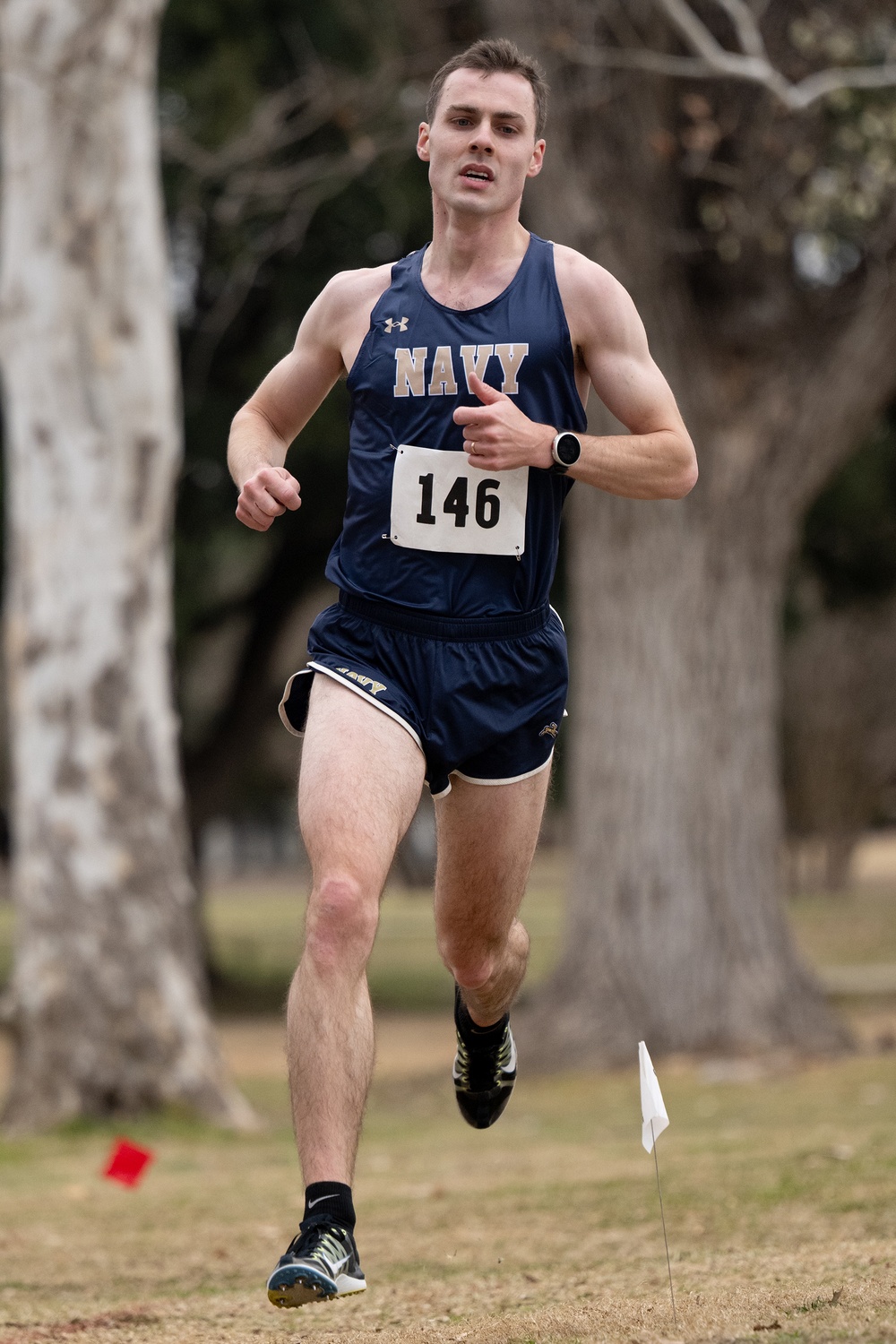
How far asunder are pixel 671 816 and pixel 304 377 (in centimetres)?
920

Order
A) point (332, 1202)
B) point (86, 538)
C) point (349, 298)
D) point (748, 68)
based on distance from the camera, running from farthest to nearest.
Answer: point (86, 538) < point (748, 68) < point (349, 298) < point (332, 1202)

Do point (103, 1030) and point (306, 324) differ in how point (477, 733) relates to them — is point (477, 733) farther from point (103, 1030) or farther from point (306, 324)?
point (103, 1030)

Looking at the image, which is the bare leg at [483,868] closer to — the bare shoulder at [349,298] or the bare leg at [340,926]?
the bare leg at [340,926]

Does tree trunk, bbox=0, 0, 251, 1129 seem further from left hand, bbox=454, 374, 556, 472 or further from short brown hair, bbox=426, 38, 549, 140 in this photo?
left hand, bbox=454, 374, 556, 472

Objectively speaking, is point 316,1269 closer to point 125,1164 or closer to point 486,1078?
point 486,1078

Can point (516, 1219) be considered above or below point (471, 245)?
below

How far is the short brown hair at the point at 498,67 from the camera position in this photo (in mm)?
4691

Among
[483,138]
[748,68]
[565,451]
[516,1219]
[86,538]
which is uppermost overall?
[748,68]

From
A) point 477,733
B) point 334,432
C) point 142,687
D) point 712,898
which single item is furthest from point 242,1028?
point 477,733

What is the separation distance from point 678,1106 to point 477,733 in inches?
298

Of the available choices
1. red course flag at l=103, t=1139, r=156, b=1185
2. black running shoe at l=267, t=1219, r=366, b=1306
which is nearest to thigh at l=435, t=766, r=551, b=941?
black running shoe at l=267, t=1219, r=366, b=1306

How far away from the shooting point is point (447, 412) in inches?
184

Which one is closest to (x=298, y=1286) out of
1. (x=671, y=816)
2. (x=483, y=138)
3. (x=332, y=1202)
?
(x=332, y=1202)

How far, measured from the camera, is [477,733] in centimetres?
479
